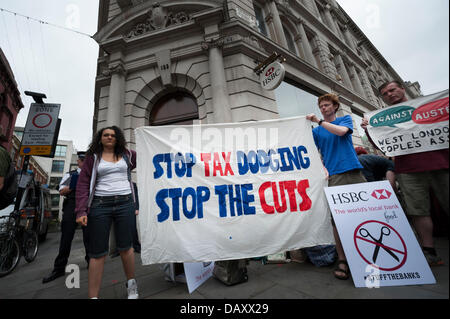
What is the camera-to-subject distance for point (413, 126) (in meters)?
1.82

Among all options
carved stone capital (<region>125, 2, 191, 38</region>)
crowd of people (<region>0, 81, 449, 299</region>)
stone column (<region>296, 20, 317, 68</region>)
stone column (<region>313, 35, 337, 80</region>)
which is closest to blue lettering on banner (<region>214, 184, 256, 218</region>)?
crowd of people (<region>0, 81, 449, 299</region>)

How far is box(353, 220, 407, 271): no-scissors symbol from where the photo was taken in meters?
1.68

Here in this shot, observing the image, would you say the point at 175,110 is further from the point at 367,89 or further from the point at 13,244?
the point at 367,89

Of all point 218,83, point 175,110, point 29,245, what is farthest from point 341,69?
point 29,245

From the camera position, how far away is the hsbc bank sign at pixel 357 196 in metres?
1.94

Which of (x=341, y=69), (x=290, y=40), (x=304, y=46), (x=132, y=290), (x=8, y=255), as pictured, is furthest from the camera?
(x=341, y=69)

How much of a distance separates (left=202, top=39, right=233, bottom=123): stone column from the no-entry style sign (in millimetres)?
6418

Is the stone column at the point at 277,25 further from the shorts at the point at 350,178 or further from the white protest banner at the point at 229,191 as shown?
the shorts at the point at 350,178

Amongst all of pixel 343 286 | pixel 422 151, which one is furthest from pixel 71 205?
pixel 422 151

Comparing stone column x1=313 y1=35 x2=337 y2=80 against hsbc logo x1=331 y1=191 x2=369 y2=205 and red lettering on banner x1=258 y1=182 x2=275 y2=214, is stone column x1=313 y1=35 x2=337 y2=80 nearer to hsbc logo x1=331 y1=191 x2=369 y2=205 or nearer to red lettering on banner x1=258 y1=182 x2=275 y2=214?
hsbc logo x1=331 y1=191 x2=369 y2=205

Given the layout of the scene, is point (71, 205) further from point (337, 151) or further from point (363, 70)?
point (363, 70)

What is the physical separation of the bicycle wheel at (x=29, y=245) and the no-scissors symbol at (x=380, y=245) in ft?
22.2

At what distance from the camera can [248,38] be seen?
5.71 metres

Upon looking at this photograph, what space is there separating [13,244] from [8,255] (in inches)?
9.1
